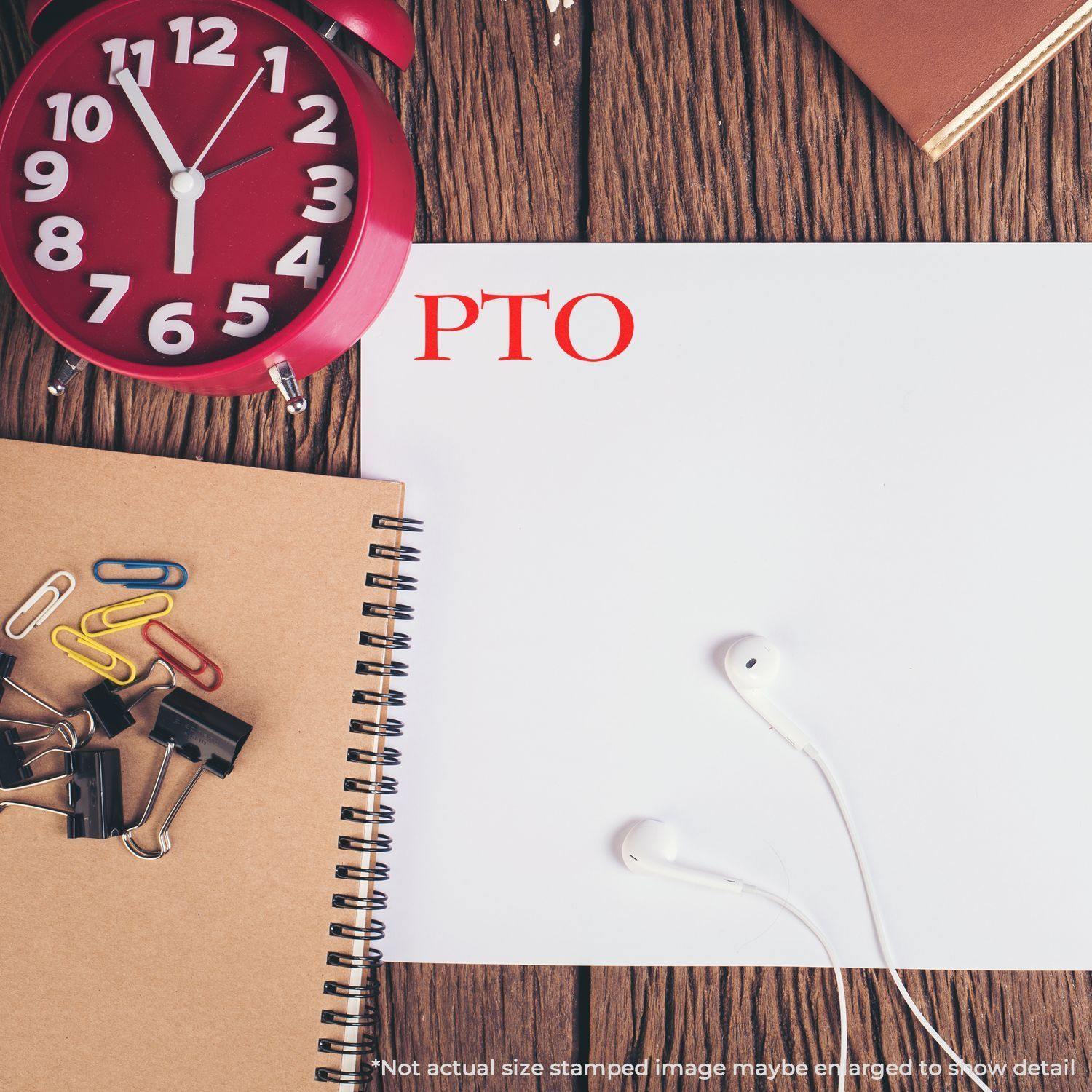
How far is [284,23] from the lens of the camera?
77cm

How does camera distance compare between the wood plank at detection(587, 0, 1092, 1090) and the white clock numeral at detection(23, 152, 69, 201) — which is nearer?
the white clock numeral at detection(23, 152, 69, 201)

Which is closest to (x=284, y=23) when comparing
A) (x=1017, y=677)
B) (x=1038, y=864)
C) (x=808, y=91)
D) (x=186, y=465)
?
(x=186, y=465)

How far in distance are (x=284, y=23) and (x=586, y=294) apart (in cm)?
38

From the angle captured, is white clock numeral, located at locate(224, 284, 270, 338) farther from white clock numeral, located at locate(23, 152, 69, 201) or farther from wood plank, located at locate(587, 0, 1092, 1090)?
wood plank, located at locate(587, 0, 1092, 1090)

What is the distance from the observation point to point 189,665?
2.81ft

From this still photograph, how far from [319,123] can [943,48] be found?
63 cm

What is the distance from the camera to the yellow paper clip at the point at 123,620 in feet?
2.80

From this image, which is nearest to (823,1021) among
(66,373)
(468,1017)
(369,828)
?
(468,1017)

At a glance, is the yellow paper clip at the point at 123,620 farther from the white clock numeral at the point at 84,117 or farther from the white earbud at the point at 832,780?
the white earbud at the point at 832,780

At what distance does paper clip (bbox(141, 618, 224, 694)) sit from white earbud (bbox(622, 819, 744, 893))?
0.46 meters

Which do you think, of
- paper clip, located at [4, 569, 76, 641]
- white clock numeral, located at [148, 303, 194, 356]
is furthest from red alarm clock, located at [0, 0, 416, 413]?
paper clip, located at [4, 569, 76, 641]

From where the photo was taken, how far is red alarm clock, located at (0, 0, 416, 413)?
2.55 feet

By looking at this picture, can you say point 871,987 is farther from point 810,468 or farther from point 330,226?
point 330,226

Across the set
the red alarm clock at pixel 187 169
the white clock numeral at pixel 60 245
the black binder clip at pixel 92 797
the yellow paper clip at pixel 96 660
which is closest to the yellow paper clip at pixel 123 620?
the yellow paper clip at pixel 96 660
